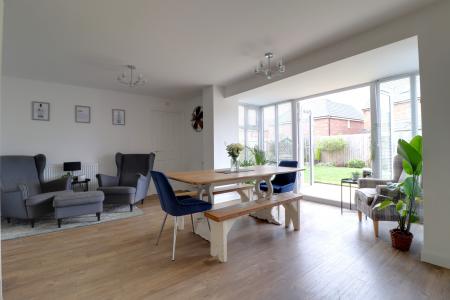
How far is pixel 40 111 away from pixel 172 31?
3380mm

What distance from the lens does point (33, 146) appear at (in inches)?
156

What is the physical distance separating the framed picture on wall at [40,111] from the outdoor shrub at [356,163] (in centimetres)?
613

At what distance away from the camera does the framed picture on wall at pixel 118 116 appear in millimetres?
4816

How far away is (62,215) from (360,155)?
5248 millimetres

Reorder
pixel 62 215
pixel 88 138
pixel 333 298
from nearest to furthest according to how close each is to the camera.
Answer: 1. pixel 333 298
2. pixel 62 215
3. pixel 88 138

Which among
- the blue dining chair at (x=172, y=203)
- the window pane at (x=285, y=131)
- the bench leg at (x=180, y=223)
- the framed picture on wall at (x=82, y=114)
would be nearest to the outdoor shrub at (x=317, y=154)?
the window pane at (x=285, y=131)

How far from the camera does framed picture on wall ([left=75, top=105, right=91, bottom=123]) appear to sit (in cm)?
440

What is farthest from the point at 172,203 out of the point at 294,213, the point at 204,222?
the point at 294,213

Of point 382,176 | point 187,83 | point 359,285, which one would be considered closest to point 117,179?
point 187,83

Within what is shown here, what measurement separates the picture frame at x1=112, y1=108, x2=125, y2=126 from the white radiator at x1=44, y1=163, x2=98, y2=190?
104cm

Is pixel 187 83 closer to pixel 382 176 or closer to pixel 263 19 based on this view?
pixel 263 19

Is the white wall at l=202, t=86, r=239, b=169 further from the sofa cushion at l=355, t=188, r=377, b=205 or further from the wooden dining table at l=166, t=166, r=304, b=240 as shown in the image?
the sofa cushion at l=355, t=188, r=377, b=205

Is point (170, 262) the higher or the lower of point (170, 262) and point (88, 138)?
the lower

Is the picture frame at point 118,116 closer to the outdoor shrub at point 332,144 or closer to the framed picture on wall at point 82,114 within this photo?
the framed picture on wall at point 82,114
